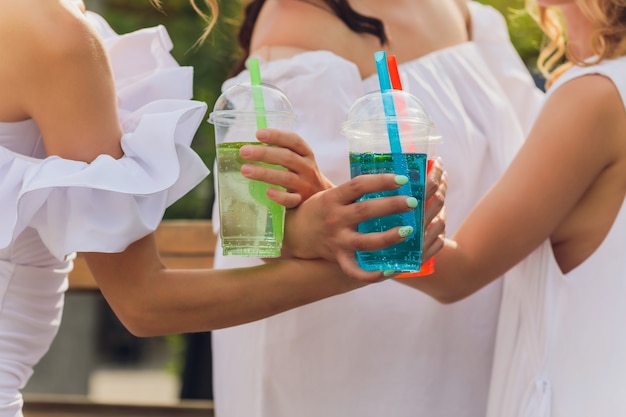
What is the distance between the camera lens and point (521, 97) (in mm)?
2896

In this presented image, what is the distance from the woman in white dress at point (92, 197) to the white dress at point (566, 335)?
2.19ft

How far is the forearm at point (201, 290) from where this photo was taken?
1.92 meters

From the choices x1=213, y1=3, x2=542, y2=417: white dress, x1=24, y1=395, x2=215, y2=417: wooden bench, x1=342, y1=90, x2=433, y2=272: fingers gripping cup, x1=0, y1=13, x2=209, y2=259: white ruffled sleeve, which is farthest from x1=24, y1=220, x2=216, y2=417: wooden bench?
x1=342, y1=90, x2=433, y2=272: fingers gripping cup

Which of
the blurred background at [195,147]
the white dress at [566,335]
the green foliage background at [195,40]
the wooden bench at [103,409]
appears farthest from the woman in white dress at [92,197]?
the green foliage background at [195,40]

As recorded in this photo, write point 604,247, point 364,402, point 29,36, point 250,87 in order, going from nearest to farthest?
point 29,36 → point 250,87 → point 604,247 → point 364,402

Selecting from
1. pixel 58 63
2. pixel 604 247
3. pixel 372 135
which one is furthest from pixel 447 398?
pixel 58 63

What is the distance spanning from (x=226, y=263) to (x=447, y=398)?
2.38 feet

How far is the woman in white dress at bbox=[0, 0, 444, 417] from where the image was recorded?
69.6 inches

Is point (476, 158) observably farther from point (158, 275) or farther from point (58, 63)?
point (58, 63)

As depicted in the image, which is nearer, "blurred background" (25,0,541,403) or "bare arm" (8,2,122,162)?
"bare arm" (8,2,122,162)

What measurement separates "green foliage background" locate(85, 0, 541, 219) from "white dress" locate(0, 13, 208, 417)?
5409 mm

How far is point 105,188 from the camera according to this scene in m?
1.77

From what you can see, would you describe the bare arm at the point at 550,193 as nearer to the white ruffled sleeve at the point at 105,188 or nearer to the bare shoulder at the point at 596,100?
the bare shoulder at the point at 596,100

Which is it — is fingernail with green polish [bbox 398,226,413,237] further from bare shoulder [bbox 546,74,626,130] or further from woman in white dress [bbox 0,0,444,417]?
bare shoulder [bbox 546,74,626,130]
